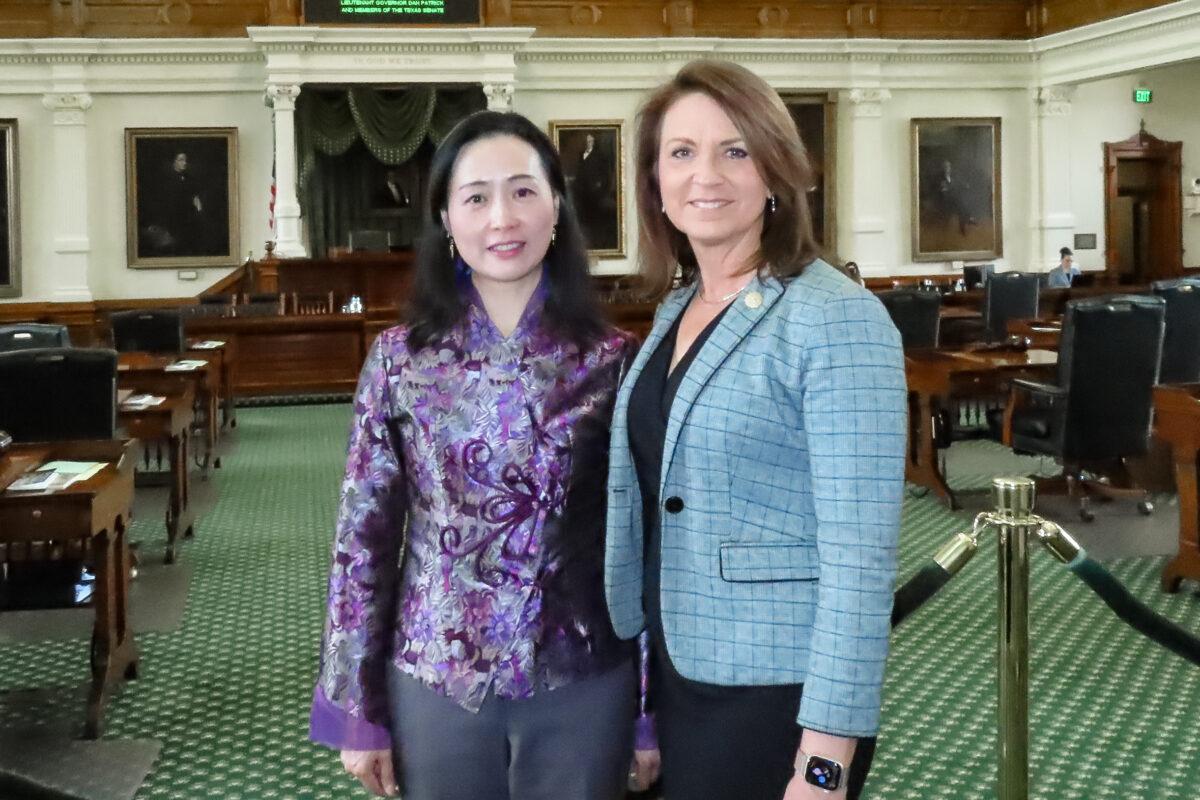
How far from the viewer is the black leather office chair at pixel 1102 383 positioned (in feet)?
22.9

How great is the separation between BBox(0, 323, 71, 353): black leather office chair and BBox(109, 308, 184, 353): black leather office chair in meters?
2.90

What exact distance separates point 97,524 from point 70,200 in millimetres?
13510

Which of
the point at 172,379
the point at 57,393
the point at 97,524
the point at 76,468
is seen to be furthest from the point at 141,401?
the point at 97,524

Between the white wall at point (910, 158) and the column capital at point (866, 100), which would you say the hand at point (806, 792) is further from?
the column capital at point (866, 100)

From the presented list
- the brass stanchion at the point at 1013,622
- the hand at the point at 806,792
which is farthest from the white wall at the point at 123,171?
the hand at the point at 806,792

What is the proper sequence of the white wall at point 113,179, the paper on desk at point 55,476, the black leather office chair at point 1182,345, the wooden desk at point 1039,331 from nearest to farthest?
1. the paper on desk at point 55,476
2. the black leather office chair at point 1182,345
3. the wooden desk at point 1039,331
4. the white wall at point 113,179

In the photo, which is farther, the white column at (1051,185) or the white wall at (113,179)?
the white column at (1051,185)

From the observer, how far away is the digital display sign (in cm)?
1600

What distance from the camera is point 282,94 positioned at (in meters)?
16.0

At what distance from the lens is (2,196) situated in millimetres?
16344

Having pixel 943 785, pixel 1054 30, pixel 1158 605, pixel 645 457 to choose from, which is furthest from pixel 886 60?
pixel 645 457

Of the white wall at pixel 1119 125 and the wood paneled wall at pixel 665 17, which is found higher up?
the wood paneled wall at pixel 665 17

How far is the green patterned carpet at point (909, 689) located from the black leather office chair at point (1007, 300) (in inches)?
232

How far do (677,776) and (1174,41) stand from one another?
1604 centimetres
